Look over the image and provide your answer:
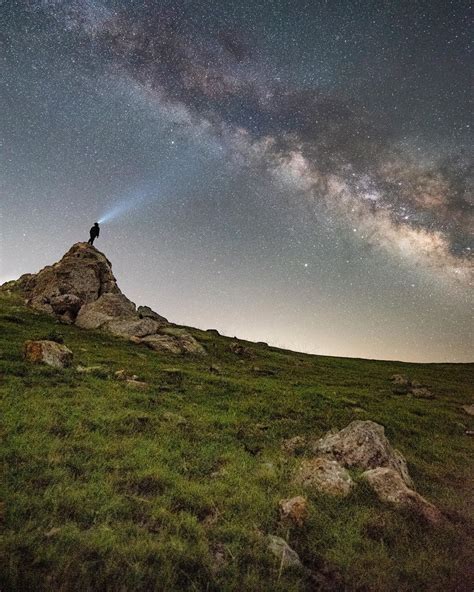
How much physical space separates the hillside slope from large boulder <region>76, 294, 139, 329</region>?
21.8 meters

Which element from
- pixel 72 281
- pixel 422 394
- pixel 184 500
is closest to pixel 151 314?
pixel 72 281

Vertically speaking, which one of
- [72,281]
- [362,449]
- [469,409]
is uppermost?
[72,281]

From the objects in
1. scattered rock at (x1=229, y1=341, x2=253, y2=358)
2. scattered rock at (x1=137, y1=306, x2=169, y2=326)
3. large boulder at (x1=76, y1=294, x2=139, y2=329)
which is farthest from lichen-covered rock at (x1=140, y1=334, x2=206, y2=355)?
scattered rock at (x1=137, y1=306, x2=169, y2=326)

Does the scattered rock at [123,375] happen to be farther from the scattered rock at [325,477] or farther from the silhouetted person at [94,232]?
the silhouetted person at [94,232]

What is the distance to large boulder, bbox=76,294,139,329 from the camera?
42562 millimetres

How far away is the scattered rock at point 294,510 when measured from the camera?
31.4ft

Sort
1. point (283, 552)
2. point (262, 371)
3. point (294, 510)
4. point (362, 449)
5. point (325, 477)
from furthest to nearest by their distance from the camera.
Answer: point (262, 371) → point (362, 449) → point (325, 477) → point (294, 510) → point (283, 552)

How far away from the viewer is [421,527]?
1001 centimetres

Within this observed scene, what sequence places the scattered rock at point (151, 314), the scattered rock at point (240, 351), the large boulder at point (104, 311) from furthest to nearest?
1. the scattered rock at point (151, 314)
2. the scattered rock at point (240, 351)
3. the large boulder at point (104, 311)

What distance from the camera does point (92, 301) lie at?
158 feet

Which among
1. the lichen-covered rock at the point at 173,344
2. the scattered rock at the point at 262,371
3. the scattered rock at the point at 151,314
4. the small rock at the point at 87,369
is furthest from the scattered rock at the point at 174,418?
the scattered rock at the point at 151,314

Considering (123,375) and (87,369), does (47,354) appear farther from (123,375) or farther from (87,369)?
(123,375)

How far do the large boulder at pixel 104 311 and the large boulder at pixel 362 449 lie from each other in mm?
33000

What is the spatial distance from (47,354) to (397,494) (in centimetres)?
1923
